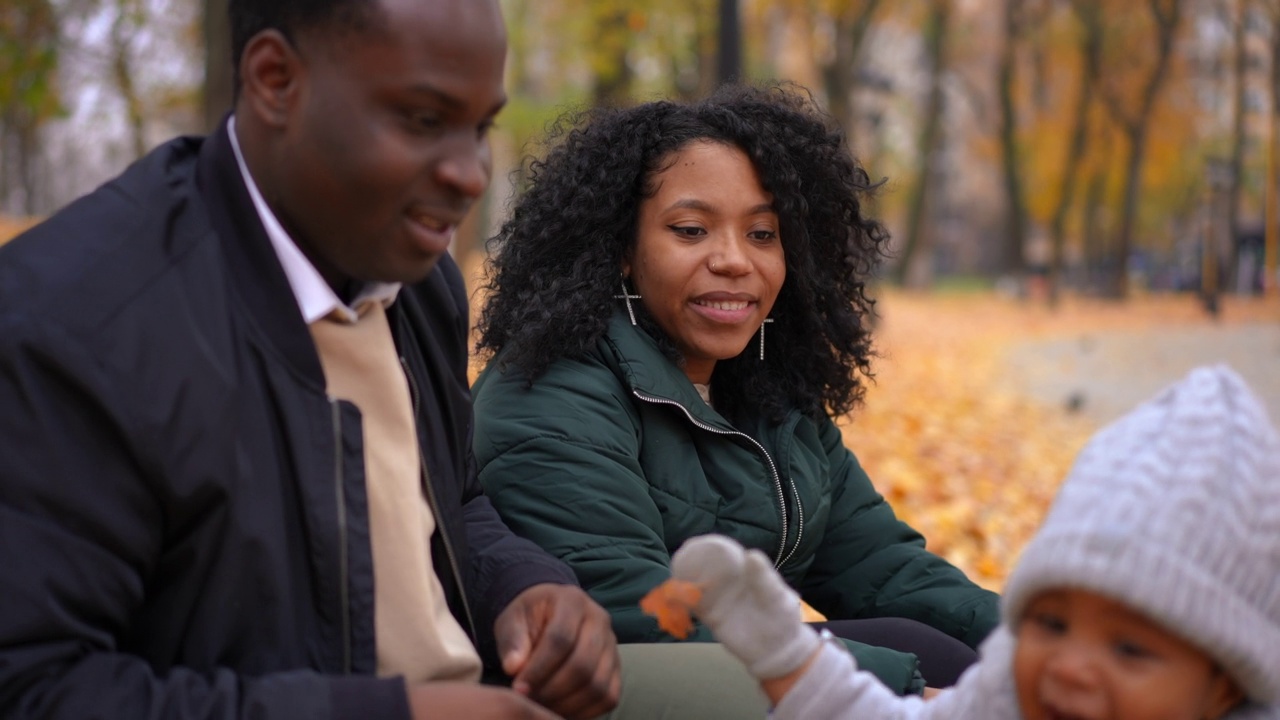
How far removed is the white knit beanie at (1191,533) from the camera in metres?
1.82

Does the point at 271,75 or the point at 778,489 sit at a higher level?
the point at 271,75

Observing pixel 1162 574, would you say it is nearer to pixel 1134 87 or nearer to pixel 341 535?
pixel 341 535

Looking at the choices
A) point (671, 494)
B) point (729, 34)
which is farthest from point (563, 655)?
point (729, 34)

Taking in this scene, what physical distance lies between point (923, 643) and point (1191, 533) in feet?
4.23

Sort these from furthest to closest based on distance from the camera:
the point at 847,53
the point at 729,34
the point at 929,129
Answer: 1. the point at 929,129
2. the point at 847,53
3. the point at 729,34

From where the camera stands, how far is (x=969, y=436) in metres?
10.4

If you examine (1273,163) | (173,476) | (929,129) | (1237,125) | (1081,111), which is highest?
(1081,111)

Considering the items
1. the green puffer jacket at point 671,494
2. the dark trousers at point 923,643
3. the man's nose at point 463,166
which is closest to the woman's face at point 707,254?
the green puffer jacket at point 671,494

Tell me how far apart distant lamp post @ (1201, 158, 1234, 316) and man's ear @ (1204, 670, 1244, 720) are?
27.1 meters

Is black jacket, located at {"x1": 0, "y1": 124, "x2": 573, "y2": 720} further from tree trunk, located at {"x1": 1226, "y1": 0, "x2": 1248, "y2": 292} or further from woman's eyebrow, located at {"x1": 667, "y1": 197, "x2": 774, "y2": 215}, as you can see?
tree trunk, located at {"x1": 1226, "y1": 0, "x2": 1248, "y2": 292}

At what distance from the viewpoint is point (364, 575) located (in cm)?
198

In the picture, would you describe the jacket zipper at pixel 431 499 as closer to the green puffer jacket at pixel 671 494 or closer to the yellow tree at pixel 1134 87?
the green puffer jacket at pixel 671 494

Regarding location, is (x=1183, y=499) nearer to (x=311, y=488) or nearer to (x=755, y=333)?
(x=311, y=488)

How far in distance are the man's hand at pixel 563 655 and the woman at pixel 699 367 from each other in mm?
423
